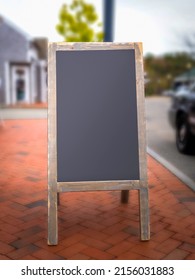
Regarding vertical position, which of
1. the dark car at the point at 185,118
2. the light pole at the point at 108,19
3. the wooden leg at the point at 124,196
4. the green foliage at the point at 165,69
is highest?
the green foliage at the point at 165,69

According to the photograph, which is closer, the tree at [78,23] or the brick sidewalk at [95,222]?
the brick sidewalk at [95,222]

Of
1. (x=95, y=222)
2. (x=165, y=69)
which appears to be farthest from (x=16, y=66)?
(x=165, y=69)

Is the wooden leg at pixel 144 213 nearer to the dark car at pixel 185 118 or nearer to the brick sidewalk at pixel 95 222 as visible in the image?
the brick sidewalk at pixel 95 222

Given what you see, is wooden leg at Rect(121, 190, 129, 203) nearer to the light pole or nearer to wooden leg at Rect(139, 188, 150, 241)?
wooden leg at Rect(139, 188, 150, 241)

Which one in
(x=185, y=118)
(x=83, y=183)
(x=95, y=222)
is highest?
(x=185, y=118)

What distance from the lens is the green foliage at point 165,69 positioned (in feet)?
329

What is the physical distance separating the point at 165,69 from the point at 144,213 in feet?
343

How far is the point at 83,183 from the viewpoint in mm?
3441

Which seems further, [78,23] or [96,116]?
[78,23]

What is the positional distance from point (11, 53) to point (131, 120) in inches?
1068

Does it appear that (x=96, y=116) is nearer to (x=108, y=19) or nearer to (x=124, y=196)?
(x=124, y=196)

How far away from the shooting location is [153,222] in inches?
157

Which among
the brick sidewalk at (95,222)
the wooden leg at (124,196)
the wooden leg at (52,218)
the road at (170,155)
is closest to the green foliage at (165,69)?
the road at (170,155)

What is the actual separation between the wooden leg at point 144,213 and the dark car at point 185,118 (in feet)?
14.9
